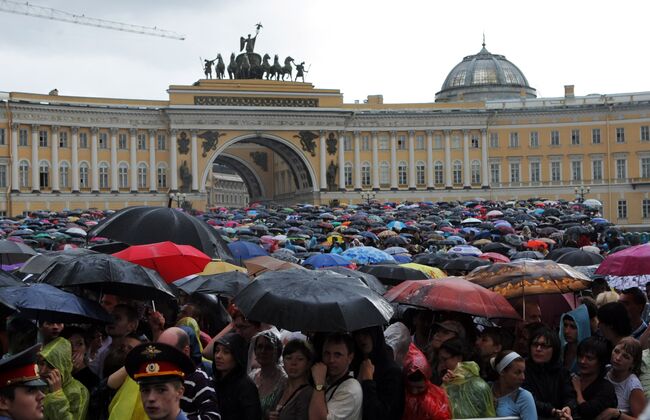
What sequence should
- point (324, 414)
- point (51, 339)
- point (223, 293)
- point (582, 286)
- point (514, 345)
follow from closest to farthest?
point (324, 414)
point (51, 339)
point (514, 345)
point (582, 286)
point (223, 293)

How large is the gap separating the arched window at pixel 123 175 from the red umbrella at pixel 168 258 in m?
50.4

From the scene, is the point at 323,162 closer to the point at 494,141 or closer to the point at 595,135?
the point at 494,141

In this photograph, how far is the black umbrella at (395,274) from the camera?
12.7 metres

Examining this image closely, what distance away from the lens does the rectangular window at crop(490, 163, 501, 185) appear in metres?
66.1

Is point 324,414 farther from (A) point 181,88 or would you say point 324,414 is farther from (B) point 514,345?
(A) point 181,88

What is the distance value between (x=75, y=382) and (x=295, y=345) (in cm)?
139

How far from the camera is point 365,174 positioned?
213 ft

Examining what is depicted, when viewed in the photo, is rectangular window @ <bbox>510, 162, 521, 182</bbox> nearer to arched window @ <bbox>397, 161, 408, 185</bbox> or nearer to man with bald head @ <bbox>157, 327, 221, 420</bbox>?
arched window @ <bbox>397, 161, 408, 185</bbox>

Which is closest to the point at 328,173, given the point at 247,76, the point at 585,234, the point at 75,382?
the point at 247,76

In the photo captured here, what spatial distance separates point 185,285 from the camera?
11.1 metres

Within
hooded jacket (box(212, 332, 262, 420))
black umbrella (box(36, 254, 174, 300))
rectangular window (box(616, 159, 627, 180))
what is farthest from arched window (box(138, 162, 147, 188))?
hooded jacket (box(212, 332, 262, 420))

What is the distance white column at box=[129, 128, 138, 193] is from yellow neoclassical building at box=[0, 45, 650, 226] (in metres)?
0.06

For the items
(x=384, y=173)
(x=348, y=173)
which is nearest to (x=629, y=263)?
(x=348, y=173)

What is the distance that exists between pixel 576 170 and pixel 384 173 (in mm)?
11979
